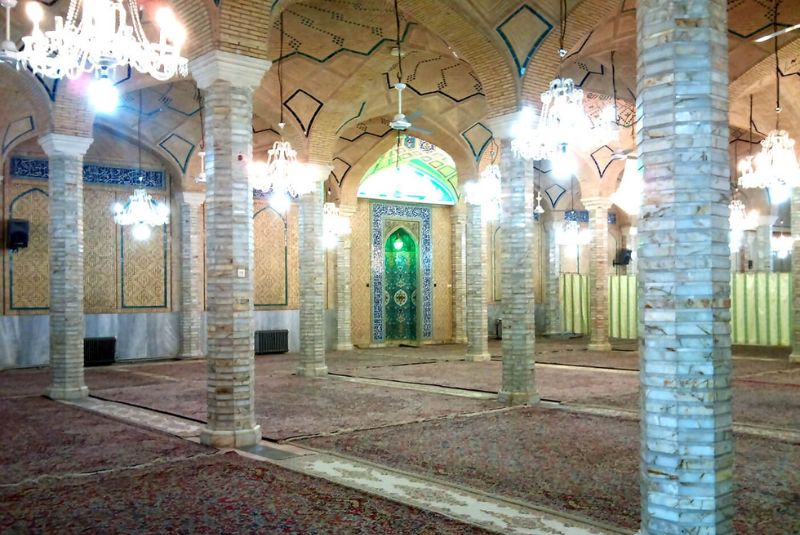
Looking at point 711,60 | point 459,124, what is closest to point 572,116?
point 711,60

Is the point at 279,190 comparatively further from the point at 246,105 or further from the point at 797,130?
the point at 797,130

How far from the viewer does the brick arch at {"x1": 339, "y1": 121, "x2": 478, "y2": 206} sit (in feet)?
44.9

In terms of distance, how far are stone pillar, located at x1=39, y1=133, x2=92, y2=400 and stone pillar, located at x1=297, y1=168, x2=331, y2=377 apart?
10.4 feet

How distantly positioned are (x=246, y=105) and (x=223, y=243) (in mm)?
1190

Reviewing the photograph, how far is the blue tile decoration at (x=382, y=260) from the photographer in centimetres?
1744

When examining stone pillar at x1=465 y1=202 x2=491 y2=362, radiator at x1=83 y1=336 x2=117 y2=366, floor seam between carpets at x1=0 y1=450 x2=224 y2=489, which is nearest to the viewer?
floor seam between carpets at x1=0 y1=450 x2=224 y2=489

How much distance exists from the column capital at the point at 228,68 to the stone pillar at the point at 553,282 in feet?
48.4

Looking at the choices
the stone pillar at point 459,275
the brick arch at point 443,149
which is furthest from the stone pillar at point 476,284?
the stone pillar at point 459,275

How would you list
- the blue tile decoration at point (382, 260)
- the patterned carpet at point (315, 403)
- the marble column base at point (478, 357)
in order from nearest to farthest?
the patterned carpet at point (315, 403), the marble column base at point (478, 357), the blue tile decoration at point (382, 260)

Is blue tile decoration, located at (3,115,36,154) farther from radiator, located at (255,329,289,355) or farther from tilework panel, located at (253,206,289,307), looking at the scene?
radiator, located at (255,329,289,355)

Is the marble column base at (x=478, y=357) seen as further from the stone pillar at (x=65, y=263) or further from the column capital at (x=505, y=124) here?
the stone pillar at (x=65, y=263)

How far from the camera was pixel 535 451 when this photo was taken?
5875mm

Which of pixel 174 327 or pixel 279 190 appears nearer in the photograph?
pixel 279 190

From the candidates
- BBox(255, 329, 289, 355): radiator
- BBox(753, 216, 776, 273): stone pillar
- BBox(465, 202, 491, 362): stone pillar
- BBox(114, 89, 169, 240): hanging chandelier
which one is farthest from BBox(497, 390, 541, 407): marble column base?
BBox(753, 216, 776, 273): stone pillar
